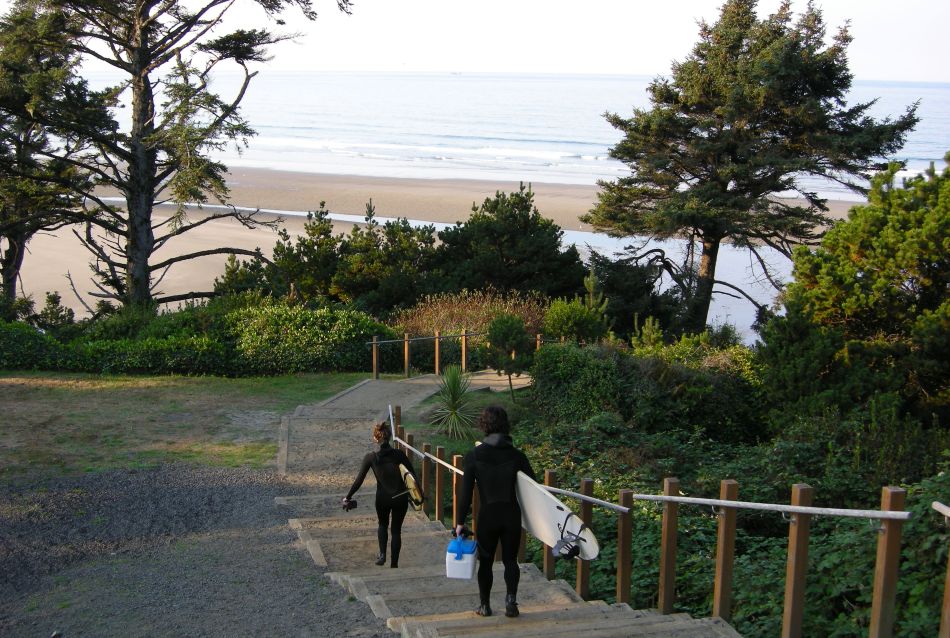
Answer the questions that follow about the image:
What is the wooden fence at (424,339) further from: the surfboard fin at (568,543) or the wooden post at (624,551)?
the surfboard fin at (568,543)

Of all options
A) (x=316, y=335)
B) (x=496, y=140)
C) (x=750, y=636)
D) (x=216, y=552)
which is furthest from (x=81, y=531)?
(x=496, y=140)

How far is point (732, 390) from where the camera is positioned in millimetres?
15656

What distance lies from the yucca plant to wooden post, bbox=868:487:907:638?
33.3 ft

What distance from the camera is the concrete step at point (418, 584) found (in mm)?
6707

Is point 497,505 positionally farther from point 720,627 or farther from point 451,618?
point 720,627

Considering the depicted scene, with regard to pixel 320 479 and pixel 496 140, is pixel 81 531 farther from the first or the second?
pixel 496 140

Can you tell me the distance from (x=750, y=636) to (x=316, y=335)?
565 inches

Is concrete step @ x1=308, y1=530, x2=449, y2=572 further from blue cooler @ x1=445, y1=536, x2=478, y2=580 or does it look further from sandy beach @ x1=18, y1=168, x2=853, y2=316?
sandy beach @ x1=18, y1=168, x2=853, y2=316

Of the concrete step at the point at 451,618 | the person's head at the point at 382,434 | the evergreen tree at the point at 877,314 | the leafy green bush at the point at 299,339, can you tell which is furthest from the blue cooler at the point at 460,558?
the leafy green bush at the point at 299,339

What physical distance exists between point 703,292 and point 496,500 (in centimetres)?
2364

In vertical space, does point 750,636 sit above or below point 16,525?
above

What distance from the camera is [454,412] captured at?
14.7 meters

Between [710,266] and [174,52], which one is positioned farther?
[710,266]

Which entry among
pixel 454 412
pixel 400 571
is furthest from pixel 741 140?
pixel 400 571
